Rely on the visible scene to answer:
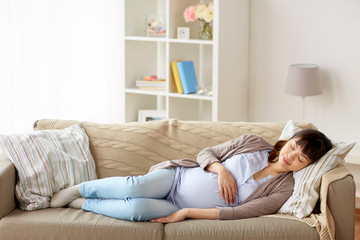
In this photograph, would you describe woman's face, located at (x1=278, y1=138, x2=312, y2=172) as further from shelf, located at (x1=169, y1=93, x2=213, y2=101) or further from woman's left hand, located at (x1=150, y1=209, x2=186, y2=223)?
shelf, located at (x1=169, y1=93, x2=213, y2=101)

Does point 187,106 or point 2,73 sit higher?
point 2,73

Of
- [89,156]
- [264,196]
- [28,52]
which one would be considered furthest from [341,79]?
[28,52]

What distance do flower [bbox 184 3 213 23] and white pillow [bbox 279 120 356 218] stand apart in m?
1.68

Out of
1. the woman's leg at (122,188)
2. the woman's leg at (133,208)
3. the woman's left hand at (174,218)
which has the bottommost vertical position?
the woman's left hand at (174,218)

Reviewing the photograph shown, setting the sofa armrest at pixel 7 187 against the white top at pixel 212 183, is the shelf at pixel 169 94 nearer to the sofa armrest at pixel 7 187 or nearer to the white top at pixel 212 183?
the white top at pixel 212 183

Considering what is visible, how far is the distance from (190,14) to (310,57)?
3.01ft

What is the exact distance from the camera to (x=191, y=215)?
249cm

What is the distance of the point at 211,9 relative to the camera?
3.91 metres

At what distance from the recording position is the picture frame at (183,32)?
4.09 meters

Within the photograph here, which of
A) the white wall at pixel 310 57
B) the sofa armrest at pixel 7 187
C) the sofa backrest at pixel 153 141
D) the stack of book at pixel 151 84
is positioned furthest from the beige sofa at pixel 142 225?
the stack of book at pixel 151 84

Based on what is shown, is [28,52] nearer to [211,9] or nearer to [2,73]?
[2,73]

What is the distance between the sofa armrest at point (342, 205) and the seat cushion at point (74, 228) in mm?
756

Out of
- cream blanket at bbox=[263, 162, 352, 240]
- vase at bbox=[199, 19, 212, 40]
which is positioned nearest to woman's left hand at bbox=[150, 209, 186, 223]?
cream blanket at bbox=[263, 162, 352, 240]

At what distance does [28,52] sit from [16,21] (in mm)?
235
